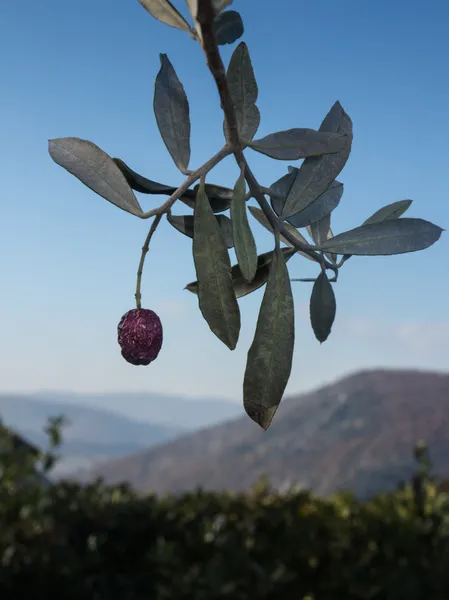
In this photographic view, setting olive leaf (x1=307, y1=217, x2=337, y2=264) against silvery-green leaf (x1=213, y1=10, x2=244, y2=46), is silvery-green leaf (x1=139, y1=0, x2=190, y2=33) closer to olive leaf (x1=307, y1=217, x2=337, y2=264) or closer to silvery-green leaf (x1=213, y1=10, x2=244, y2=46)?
silvery-green leaf (x1=213, y1=10, x2=244, y2=46)

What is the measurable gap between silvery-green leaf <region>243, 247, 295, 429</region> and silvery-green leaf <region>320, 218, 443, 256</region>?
119mm

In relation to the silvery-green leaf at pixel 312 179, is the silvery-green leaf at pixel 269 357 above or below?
below

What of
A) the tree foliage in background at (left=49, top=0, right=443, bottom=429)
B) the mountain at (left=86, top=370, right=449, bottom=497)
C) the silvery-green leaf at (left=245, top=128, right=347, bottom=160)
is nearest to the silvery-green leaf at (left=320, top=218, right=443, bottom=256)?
the tree foliage in background at (left=49, top=0, right=443, bottom=429)

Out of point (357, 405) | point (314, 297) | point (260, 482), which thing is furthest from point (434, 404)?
point (314, 297)

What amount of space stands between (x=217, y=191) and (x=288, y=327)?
0.15 metres

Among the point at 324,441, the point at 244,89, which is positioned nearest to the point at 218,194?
the point at 244,89

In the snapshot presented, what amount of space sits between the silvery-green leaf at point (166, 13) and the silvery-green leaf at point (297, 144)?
0.10m

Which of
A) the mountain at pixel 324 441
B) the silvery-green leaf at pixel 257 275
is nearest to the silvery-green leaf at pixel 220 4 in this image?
the silvery-green leaf at pixel 257 275

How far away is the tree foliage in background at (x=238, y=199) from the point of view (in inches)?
22.6

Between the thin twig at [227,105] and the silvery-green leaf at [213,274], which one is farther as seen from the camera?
the silvery-green leaf at [213,274]

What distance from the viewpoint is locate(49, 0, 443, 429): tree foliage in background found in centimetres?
57

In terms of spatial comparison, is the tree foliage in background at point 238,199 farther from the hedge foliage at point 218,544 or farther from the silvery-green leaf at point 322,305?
the hedge foliage at point 218,544

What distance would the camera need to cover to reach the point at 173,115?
2.14 ft

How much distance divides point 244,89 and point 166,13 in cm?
10
